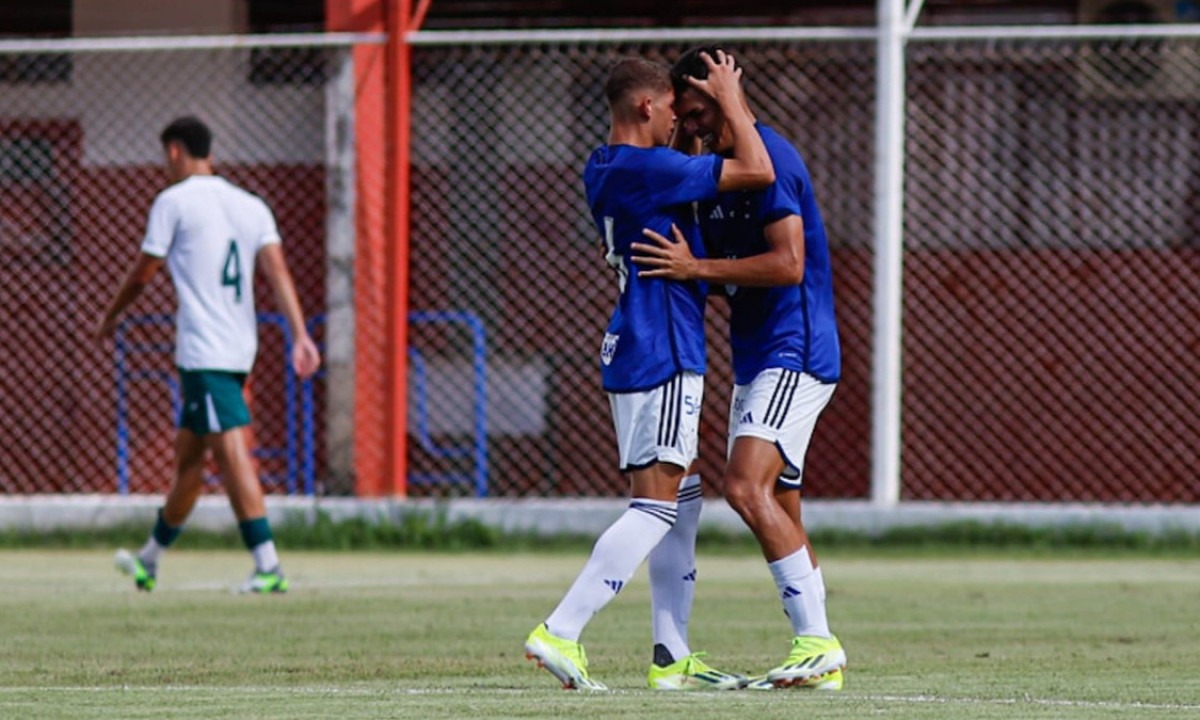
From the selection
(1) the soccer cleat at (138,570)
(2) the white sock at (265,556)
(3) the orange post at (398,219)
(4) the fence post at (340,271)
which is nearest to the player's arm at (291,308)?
(2) the white sock at (265,556)

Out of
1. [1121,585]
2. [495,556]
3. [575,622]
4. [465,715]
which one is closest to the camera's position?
[465,715]

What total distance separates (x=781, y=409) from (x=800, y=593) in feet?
1.81

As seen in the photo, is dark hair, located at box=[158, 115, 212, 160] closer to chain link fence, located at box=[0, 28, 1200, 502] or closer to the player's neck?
chain link fence, located at box=[0, 28, 1200, 502]

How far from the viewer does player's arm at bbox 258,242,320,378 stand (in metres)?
11.1

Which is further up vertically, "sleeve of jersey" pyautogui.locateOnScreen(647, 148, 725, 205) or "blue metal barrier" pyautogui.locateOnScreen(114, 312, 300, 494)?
"sleeve of jersey" pyautogui.locateOnScreen(647, 148, 725, 205)

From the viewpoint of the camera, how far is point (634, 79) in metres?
7.11

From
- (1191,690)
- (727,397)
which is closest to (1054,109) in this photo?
(727,397)

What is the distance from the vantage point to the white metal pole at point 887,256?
13.7m

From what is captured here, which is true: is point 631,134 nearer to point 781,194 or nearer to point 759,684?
point 781,194

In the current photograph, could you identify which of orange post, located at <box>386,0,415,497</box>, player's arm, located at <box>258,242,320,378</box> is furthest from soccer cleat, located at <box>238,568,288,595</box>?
orange post, located at <box>386,0,415,497</box>

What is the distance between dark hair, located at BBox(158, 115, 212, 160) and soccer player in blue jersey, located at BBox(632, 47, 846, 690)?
4.40 m

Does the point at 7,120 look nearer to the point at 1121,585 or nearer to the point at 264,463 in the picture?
the point at 264,463

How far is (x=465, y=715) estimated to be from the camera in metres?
6.13

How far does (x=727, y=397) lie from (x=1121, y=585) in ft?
14.5
